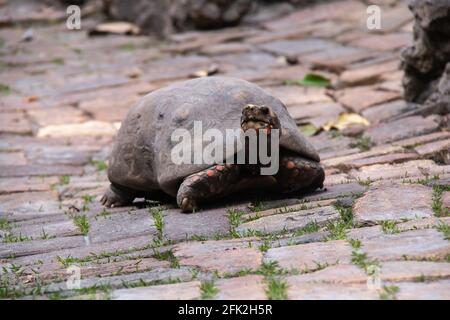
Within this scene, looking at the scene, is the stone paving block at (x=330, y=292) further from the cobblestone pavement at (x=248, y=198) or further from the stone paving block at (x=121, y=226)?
the stone paving block at (x=121, y=226)

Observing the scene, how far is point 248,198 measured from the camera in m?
4.61

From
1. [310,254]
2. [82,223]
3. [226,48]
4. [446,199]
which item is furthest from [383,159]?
[226,48]

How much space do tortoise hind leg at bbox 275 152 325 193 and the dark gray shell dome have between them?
0.18 feet

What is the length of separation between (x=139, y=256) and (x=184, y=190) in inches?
26.2

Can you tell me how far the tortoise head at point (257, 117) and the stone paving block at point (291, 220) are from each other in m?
0.46

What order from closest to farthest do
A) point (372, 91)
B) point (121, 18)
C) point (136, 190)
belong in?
point (136, 190), point (372, 91), point (121, 18)

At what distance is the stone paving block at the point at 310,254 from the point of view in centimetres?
322

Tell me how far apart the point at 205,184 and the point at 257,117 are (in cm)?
45

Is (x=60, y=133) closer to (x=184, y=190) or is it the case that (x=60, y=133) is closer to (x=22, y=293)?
(x=184, y=190)

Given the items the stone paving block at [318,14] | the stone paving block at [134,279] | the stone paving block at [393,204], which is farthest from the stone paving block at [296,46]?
the stone paving block at [134,279]

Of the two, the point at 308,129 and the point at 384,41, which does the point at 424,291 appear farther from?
the point at 384,41
